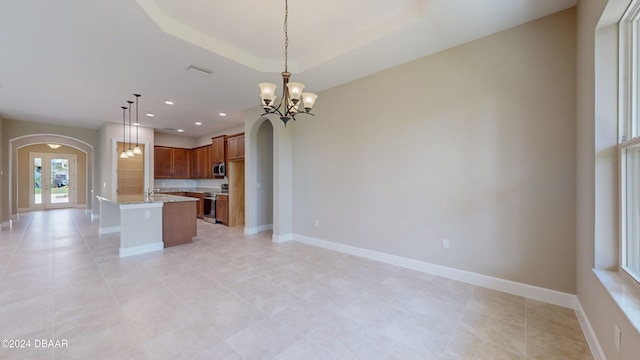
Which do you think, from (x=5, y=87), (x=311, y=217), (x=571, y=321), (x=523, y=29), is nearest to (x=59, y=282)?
(x=311, y=217)

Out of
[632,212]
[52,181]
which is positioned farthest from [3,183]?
[632,212]

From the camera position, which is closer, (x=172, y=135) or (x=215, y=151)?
(x=215, y=151)

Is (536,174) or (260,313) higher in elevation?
(536,174)

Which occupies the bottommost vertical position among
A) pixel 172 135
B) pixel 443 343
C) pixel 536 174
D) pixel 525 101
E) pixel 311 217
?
pixel 443 343

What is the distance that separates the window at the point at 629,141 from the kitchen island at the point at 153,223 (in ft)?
18.8

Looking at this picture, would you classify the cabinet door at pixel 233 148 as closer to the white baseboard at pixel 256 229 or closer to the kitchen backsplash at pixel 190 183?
the kitchen backsplash at pixel 190 183

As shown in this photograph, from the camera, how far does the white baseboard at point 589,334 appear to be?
1.76 meters

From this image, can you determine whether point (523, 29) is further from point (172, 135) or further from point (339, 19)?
point (172, 135)

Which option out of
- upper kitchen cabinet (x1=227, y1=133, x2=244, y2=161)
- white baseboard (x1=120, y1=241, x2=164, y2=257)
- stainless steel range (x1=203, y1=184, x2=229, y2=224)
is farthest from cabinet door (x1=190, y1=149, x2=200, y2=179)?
white baseboard (x1=120, y1=241, x2=164, y2=257)

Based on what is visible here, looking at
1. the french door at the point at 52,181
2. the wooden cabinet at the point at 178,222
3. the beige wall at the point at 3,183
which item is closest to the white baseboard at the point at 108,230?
the wooden cabinet at the point at 178,222

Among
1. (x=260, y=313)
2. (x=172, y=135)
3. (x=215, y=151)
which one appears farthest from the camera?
(x=172, y=135)

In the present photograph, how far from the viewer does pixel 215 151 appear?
7672mm

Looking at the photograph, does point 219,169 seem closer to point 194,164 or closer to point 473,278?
point 194,164

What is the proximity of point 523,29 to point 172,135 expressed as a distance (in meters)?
9.63
